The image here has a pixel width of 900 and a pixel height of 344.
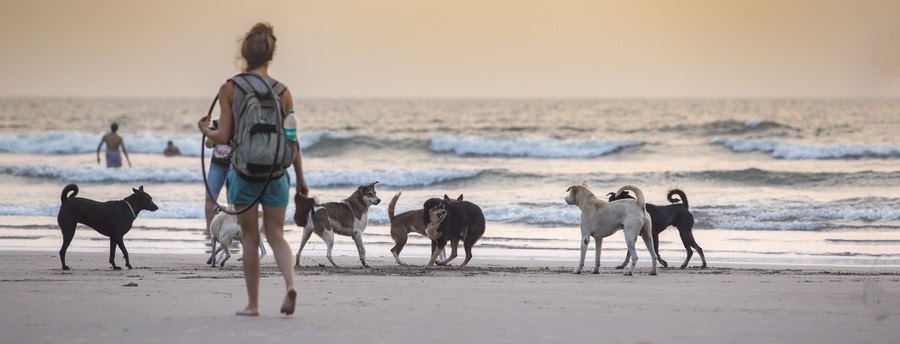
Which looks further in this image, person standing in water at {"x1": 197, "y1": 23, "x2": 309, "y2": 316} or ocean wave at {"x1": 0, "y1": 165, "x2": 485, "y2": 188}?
ocean wave at {"x1": 0, "y1": 165, "x2": 485, "y2": 188}

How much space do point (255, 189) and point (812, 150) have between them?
33.3 meters

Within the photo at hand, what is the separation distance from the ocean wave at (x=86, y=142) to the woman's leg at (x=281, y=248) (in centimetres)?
3458

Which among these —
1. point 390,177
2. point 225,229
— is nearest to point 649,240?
point 225,229

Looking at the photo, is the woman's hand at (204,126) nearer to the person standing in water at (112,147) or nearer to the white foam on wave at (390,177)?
the person standing in water at (112,147)

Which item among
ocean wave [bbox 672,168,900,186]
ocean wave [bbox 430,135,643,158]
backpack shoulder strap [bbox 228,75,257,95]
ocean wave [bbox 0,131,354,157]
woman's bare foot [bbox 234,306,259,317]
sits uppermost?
backpack shoulder strap [bbox 228,75,257,95]

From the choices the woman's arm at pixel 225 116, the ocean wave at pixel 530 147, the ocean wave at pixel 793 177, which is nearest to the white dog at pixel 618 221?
the woman's arm at pixel 225 116

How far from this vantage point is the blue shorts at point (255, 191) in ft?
21.4

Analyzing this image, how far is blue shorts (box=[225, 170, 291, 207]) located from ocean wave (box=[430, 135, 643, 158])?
32594mm

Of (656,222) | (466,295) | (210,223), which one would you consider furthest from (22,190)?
(466,295)

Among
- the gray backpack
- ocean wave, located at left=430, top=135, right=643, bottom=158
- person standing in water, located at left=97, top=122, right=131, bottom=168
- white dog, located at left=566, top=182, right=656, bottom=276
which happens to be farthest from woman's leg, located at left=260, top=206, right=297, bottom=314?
ocean wave, located at left=430, top=135, right=643, bottom=158

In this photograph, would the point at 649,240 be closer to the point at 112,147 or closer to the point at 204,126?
the point at 204,126

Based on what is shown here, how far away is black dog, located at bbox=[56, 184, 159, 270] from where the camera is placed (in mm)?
10555

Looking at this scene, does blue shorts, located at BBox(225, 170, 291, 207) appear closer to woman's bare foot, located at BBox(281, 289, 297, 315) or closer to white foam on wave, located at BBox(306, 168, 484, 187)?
woman's bare foot, located at BBox(281, 289, 297, 315)

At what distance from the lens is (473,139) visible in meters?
43.1
